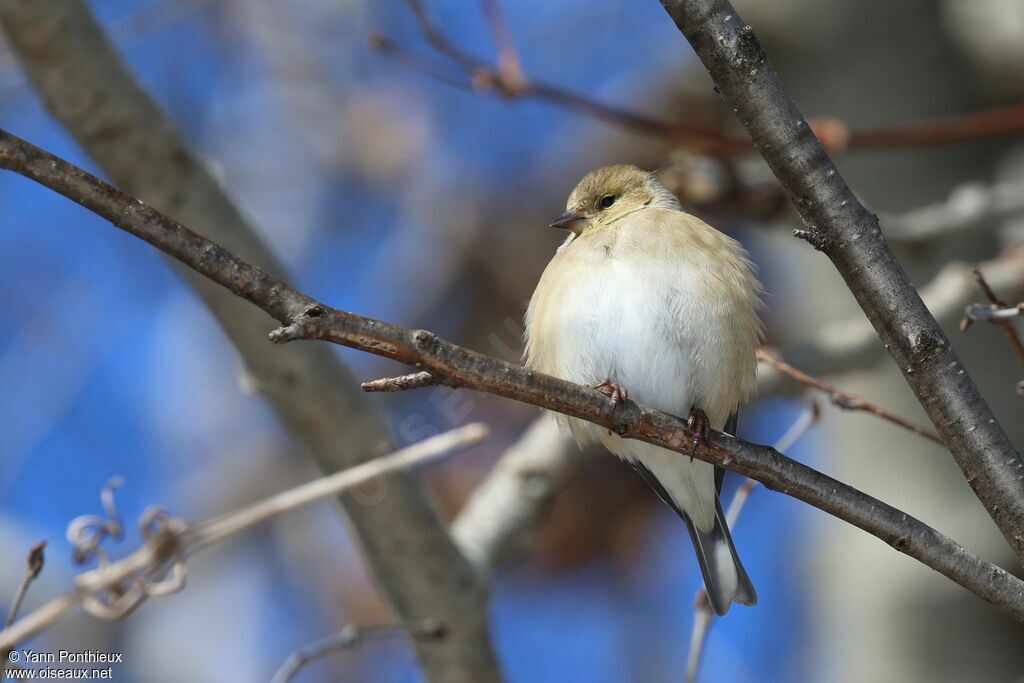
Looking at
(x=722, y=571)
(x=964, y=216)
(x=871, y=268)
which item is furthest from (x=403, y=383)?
(x=964, y=216)

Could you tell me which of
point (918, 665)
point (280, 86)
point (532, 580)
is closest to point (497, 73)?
point (918, 665)

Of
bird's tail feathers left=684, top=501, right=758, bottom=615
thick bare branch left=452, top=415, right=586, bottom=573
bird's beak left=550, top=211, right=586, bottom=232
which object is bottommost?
bird's tail feathers left=684, top=501, right=758, bottom=615

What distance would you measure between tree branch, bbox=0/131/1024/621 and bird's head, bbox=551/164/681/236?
1.46m

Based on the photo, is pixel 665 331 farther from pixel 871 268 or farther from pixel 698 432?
pixel 871 268

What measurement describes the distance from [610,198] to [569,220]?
199mm

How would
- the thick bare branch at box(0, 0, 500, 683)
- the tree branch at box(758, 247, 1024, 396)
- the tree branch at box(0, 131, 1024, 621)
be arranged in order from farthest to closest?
the tree branch at box(758, 247, 1024, 396)
the thick bare branch at box(0, 0, 500, 683)
the tree branch at box(0, 131, 1024, 621)

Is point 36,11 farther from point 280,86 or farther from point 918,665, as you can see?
point 280,86

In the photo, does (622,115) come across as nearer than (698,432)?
No

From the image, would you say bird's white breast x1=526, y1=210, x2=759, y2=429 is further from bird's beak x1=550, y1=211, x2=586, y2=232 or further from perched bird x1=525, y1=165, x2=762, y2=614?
bird's beak x1=550, y1=211, x2=586, y2=232

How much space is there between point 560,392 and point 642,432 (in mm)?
268

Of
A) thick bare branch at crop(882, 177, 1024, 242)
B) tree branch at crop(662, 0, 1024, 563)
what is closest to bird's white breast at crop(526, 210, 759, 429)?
tree branch at crop(662, 0, 1024, 563)

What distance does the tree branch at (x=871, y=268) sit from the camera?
1634mm

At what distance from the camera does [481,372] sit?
1.60 m

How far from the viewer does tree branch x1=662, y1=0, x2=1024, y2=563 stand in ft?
5.36
